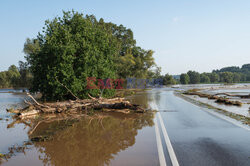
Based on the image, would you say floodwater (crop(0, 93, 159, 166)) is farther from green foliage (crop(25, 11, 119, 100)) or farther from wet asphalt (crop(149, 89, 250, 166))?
green foliage (crop(25, 11, 119, 100))

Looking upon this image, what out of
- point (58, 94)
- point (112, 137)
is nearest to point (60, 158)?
point (112, 137)

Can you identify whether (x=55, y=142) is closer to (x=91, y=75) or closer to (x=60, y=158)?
(x=60, y=158)

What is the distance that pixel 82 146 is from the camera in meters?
6.17

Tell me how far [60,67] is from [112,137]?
9.72 metres

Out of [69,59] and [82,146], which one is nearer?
[82,146]

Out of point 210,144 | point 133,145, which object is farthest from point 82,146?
point 210,144

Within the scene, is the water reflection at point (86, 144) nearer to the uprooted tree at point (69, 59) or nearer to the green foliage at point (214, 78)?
the uprooted tree at point (69, 59)

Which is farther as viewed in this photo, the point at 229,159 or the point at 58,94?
the point at 58,94

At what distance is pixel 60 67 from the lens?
15.0 meters

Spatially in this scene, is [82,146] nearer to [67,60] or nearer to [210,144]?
[210,144]

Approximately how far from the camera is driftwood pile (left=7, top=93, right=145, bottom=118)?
13.0m

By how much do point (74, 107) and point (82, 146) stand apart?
8423 mm

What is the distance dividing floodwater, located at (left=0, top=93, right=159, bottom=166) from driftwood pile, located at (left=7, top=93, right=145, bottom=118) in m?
4.14

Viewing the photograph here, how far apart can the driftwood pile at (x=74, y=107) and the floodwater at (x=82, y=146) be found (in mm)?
4143
